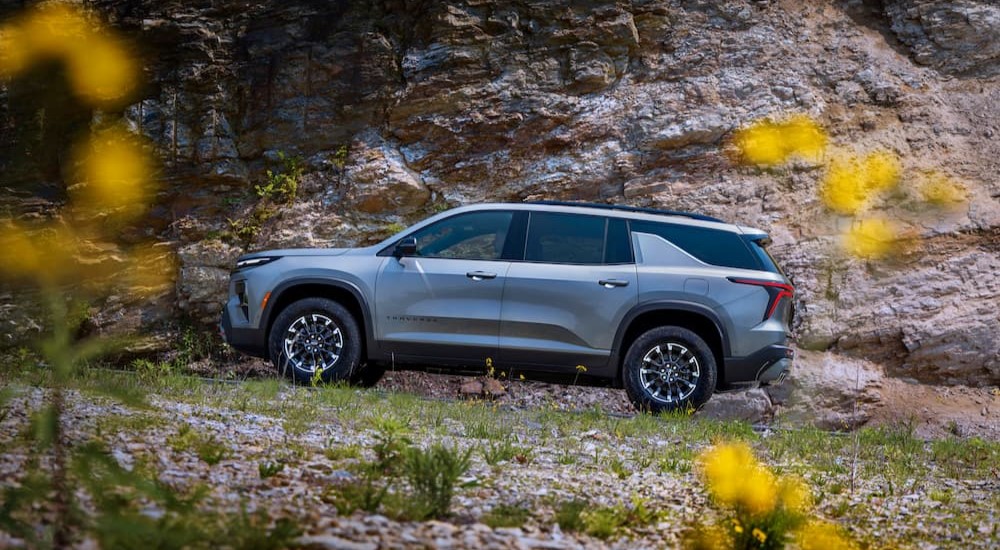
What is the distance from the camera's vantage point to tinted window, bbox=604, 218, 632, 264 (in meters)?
8.33

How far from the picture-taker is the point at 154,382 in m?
7.44

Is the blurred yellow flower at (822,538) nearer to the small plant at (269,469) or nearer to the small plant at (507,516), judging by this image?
the small plant at (507,516)

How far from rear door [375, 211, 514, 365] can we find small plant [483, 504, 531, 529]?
429 cm

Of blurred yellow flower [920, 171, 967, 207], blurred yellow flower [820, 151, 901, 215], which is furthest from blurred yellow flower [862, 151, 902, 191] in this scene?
blurred yellow flower [920, 171, 967, 207]

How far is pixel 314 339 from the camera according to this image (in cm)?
850

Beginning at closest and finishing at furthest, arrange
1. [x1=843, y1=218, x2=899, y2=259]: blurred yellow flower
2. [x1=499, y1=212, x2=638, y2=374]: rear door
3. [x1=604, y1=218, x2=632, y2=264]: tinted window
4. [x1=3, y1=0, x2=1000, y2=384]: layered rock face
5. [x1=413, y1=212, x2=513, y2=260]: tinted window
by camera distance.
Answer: [x1=499, y1=212, x2=638, y2=374]: rear door → [x1=604, y1=218, x2=632, y2=264]: tinted window → [x1=413, y1=212, x2=513, y2=260]: tinted window → [x1=843, y1=218, x2=899, y2=259]: blurred yellow flower → [x1=3, y1=0, x2=1000, y2=384]: layered rock face

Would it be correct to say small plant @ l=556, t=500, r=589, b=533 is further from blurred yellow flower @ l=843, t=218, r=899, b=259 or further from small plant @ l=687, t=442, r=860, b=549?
blurred yellow flower @ l=843, t=218, r=899, b=259

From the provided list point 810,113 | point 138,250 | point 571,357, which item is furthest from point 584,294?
point 138,250

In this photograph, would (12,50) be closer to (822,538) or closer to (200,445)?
(200,445)

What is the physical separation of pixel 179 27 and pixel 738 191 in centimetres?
819

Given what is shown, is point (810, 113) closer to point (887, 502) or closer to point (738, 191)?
point (738, 191)

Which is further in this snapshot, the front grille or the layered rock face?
the layered rock face

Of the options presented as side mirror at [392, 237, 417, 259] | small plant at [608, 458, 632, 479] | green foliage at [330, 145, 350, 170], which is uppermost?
green foliage at [330, 145, 350, 170]

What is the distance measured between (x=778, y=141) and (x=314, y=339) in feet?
23.2
